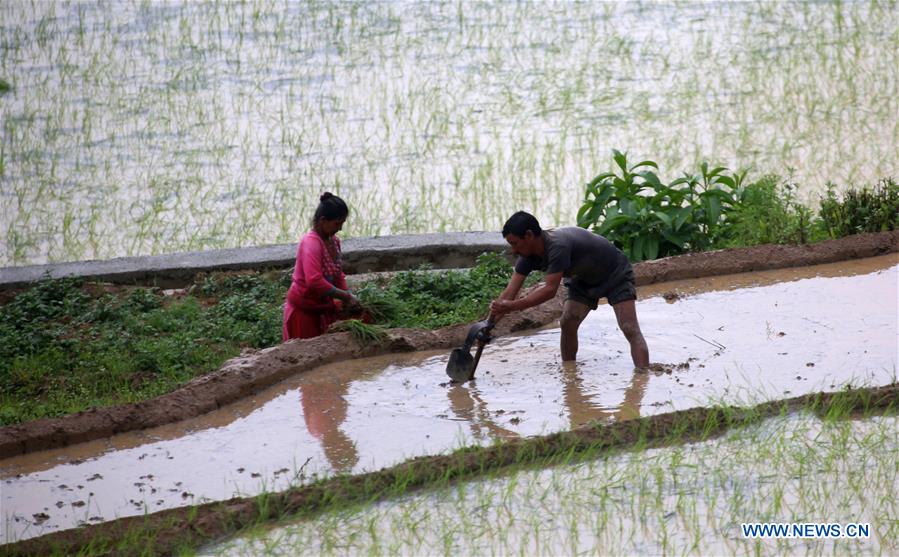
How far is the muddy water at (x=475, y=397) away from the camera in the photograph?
179 inches

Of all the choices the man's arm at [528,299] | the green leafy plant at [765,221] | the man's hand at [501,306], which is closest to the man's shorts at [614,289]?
the man's arm at [528,299]

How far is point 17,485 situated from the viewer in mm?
4594

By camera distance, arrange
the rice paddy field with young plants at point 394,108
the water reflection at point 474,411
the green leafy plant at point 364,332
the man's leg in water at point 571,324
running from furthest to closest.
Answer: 1. the rice paddy field with young plants at point 394,108
2. the green leafy plant at point 364,332
3. the man's leg in water at point 571,324
4. the water reflection at point 474,411

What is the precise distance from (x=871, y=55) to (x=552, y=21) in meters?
3.19

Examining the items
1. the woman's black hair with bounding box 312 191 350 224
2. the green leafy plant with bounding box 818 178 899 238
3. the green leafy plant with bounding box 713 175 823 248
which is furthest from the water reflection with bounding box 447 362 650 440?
the green leafy plant with bounding box 818 178 899 238

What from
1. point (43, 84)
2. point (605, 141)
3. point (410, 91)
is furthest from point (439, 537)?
point (43, 84)

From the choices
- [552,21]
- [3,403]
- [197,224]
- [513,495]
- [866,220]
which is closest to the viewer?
[513,495]

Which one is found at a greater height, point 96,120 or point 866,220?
point 96,120

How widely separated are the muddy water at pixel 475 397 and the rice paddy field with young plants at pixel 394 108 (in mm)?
2301

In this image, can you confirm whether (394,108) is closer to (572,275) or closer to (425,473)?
(572,275)

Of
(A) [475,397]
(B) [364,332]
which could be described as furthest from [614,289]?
(B) [364,332]

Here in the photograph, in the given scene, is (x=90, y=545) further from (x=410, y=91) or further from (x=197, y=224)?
(x=410, y=91)

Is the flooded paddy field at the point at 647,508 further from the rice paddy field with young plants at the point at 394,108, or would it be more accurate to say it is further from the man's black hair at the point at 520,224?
the rice paddy field with young plants at the point at 394,108

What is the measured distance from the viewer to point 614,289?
221 inches
